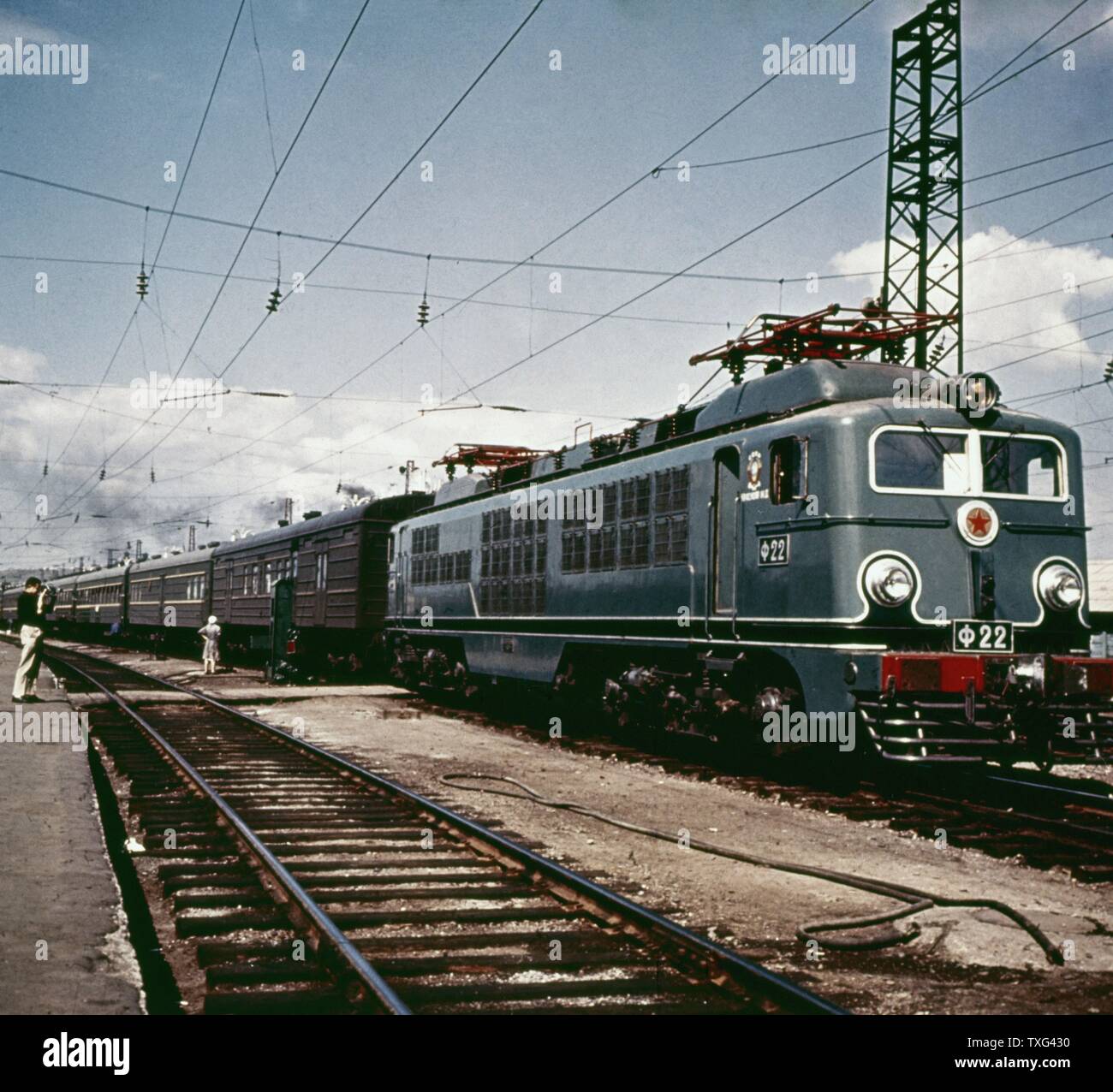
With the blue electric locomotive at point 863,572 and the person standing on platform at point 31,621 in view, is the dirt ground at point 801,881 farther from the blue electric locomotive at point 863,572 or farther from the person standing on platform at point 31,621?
the person standing on platform at point 31,621

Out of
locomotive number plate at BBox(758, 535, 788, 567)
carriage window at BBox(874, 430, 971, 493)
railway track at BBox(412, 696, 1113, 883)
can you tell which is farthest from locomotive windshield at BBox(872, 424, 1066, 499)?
railway track at BBox(412, 696, 1113, 883)

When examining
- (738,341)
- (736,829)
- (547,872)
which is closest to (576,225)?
(738,341)

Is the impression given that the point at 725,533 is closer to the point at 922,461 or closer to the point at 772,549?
the point at 772,549

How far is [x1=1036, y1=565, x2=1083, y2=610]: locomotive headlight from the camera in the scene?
11.2m

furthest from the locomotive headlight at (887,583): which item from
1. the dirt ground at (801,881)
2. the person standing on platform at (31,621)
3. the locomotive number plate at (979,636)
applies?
the person standing on platform at (31,621)

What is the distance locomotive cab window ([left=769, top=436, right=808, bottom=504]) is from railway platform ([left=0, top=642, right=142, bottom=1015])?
6512 mm

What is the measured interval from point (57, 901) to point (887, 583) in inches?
272

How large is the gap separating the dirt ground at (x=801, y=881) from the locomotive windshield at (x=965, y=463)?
3.10m

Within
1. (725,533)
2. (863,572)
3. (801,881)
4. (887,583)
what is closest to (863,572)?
(863,572)

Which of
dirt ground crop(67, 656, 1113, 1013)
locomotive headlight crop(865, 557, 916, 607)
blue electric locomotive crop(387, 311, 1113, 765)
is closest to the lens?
dirt ground crop(67, 656, 1113, 1013)

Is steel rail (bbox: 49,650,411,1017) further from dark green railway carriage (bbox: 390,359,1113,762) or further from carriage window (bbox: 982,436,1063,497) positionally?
carriage window (bbox: 982,436,1063,497)

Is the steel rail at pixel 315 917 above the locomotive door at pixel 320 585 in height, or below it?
below

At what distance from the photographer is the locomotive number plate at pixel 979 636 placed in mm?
10562

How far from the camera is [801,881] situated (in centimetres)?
790
